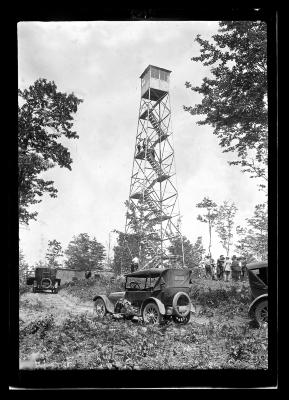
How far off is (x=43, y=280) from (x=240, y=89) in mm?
4721

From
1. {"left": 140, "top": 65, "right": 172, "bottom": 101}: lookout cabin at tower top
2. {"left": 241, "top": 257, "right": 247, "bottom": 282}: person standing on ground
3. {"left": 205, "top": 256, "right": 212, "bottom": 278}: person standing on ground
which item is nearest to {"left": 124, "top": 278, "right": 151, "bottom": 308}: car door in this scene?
{"left": 205, "top": 256, "right": 212, "bottom": 278}: person standing on ground

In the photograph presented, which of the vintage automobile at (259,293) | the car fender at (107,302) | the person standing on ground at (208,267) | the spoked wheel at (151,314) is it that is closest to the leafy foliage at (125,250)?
the car fender at (107,302)

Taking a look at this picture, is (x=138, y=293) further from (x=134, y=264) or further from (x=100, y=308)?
Answer: (x=100, y=308)

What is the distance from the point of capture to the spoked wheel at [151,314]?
17.0ft

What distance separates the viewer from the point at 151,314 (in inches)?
207

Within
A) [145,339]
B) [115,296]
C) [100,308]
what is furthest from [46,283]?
[145,339]

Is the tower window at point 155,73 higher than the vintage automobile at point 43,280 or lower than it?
higher

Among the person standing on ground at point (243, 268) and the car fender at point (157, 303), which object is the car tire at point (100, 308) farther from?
the person standing on ground at point (243, 268)

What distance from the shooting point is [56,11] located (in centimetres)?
414

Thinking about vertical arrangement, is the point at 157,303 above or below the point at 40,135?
below

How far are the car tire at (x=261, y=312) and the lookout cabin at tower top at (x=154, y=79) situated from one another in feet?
12.0

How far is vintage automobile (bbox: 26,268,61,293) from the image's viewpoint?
4.77m
